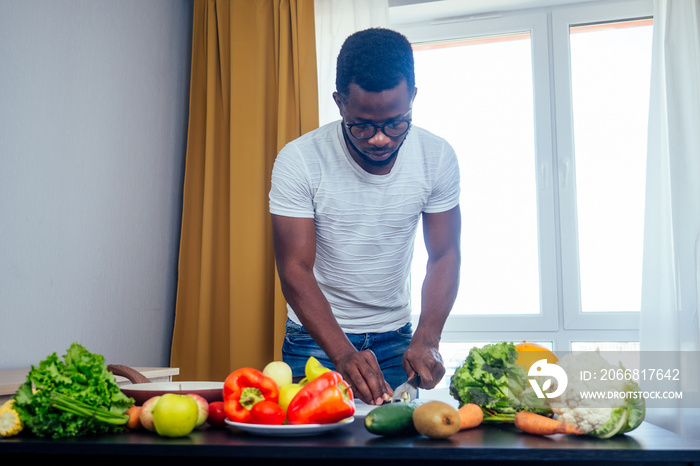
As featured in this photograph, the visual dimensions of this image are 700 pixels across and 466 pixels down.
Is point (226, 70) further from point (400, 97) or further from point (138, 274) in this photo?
point (400, 97)

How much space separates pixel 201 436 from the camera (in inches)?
33.8

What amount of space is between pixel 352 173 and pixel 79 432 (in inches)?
41.6

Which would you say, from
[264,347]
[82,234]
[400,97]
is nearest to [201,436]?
[400,97]

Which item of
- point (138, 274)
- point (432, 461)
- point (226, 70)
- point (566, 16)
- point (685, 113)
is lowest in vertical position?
point (432, 461)

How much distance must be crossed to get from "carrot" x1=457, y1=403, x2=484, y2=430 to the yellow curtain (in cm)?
188

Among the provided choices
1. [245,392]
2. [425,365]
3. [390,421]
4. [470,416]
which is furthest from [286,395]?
[425,365]

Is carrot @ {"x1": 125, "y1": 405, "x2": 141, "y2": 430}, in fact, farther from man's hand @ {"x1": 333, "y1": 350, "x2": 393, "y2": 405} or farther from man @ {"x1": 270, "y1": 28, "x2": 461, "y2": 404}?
man @ {"x1": 270, "y1": 28, "x2": 461, "y2": 404}

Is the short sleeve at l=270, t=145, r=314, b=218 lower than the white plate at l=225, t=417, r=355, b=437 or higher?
higher

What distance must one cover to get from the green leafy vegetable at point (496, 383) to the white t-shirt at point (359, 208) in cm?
74

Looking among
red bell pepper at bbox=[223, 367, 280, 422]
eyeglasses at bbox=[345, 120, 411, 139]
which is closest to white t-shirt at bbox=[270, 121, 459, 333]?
eyeglasses at bbox=[345, 120, 411, 139]

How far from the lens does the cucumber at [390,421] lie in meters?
0.83

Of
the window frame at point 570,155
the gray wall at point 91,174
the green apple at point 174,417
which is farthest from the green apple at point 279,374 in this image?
the window frame at point 570,155

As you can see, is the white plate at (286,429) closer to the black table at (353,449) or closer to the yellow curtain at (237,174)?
the black table at (353,449)

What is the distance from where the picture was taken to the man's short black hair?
143 cm
